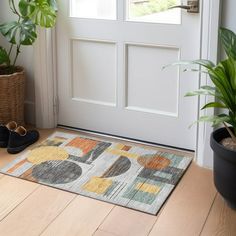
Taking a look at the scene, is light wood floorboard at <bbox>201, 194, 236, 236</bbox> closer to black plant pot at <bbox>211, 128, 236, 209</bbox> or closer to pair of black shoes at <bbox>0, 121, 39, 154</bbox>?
black plant pot at <bbox>211, 128, 236, 209</bbox>

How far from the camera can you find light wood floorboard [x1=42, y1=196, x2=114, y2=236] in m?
2.09

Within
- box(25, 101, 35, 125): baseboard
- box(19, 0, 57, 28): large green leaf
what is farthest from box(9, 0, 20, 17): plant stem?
box(25, 101, 35, 125): baseboard

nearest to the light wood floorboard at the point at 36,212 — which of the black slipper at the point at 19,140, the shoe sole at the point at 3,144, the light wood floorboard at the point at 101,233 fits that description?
the light wood floorboard at the point at 101,233

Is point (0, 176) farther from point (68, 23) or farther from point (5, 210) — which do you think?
point (68, 23)

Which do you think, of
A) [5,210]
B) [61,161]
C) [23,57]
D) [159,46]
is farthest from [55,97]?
[5,210]

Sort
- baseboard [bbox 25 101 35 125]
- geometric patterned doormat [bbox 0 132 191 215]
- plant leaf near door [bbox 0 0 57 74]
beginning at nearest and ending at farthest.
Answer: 1. geometric patterned doormat [bbox 0 132 191 215]
2. plant leaf near door [bbox 0 0 57 74]
3. baseboard [bbox 25 101 35 125]

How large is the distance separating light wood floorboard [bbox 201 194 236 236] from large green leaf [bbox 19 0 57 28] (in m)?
1.44

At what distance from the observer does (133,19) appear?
2.78 metres

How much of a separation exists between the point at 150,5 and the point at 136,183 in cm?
104

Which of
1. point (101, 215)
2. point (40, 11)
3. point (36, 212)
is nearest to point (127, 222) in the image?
point (101, 215)

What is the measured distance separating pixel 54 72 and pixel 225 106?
135 cm

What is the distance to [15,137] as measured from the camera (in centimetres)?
285

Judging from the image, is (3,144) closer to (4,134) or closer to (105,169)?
(4,134)

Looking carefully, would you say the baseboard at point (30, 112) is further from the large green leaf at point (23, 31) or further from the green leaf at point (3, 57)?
the large green leaf at point (23, 31)
